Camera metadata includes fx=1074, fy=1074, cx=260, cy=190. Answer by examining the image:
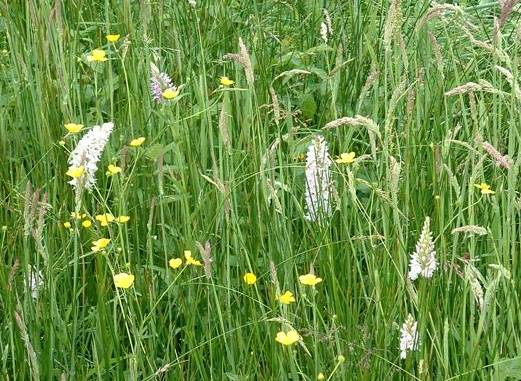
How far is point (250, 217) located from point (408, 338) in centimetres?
58

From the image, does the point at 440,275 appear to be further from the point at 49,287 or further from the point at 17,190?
the point at 17,190

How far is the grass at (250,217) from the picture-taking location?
1660 millimetres

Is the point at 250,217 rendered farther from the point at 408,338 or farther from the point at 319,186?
the point at 408,338

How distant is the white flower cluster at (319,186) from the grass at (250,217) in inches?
1.4

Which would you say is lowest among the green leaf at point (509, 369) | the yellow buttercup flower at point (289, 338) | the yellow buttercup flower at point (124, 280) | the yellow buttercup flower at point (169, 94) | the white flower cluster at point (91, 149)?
the green leaf at point (509, 369)

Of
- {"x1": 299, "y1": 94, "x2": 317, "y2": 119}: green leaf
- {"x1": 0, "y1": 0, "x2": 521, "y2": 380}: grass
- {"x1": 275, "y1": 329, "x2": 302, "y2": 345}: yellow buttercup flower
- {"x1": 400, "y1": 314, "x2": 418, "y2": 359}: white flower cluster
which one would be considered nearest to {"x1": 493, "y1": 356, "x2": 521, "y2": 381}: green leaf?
{"x1": 0, "y1": 0, "x2": 521, "y2": 380}: grass

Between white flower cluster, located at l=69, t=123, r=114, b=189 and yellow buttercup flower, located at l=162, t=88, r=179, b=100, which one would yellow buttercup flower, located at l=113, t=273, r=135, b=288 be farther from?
yellow buttercup flower, located at l=162, t=88, r=179, b=100

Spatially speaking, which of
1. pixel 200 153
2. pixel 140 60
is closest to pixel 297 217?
pixel 200 153

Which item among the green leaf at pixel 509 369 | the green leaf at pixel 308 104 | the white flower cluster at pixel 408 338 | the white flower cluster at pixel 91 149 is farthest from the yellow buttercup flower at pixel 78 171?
the green leaf at pixel 308 104

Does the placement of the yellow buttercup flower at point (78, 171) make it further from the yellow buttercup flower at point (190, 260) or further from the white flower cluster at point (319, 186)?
the white flower cluster at point (319, 186)

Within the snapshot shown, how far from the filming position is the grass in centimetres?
166

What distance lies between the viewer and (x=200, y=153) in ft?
7.57

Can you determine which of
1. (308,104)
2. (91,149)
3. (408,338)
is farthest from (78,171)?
(308,104)

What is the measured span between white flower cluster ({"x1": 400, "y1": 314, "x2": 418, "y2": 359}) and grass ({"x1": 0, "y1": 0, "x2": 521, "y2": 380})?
0.02 m
